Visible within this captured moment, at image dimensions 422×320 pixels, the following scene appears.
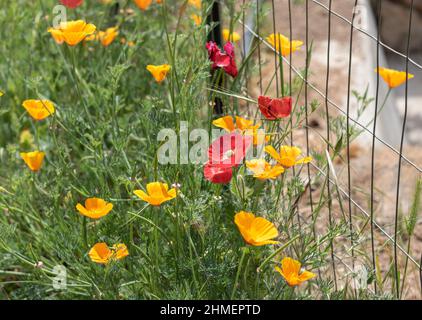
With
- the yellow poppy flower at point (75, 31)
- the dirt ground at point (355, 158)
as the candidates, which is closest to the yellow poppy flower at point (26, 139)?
the yellow poppy flower at point (75, 31)

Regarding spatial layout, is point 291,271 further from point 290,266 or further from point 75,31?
point 75,31

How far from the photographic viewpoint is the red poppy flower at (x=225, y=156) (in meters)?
1.76

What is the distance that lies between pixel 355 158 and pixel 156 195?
6.37 ft

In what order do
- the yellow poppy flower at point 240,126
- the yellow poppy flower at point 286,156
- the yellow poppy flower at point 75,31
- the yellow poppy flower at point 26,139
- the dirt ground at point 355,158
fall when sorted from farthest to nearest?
the yellow poppy flower at point 26,139, the dirt ground at point 355,158, the yellow poppy flower at point 75,31, the yellow poppy flower at point 240,126, the yellow poppy flower at point 286,156

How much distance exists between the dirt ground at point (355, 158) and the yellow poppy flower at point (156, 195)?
46 cm

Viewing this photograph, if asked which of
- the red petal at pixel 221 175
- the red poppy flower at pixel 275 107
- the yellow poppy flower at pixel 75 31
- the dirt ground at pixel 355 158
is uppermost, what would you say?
the yellow poppy flower at pixel 75 31

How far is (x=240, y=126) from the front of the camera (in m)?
2.01

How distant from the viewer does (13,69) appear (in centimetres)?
307

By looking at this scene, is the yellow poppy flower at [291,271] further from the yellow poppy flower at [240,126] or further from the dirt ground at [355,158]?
the yellow poppy flower at [240,126]

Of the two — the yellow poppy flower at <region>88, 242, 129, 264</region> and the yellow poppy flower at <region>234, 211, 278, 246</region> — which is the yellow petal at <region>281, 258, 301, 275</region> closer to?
the yellow poppy flower at <region>234, 211, 278, 246</region>

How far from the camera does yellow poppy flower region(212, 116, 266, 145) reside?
75.7 inches

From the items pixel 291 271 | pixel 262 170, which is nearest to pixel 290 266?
pixel 291 271

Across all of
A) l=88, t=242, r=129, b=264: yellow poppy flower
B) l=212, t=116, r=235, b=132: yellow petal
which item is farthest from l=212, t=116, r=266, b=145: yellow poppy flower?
l=88, t=242, r=129, b=264: yellow poppy flower
